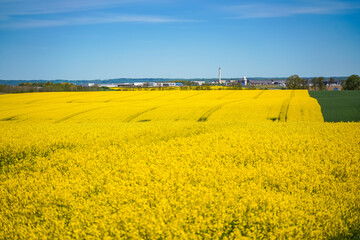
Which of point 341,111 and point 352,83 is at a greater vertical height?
point 352,83

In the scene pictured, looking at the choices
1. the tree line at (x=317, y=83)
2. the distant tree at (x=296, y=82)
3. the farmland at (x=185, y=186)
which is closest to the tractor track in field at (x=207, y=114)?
the farmland at (x=185, y=186)

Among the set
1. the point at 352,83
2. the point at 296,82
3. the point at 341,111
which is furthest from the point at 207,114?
the point at 296,82

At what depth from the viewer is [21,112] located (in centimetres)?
2953

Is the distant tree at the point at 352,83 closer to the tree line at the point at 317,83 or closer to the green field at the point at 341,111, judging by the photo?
the tree line at the point at 317,83

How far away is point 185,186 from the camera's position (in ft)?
21.7

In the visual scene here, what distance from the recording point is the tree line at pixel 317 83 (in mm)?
84562

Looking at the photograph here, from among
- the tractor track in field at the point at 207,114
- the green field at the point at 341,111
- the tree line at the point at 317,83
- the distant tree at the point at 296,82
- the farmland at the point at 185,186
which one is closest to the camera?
the farmland at the point at 185,186

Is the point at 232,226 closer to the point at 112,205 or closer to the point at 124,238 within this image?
the point at 124,238

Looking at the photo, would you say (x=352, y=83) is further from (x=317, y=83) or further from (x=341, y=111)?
(x=341, y=111)

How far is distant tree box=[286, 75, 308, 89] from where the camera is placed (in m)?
95.6

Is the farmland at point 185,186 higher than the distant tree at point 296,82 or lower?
lower

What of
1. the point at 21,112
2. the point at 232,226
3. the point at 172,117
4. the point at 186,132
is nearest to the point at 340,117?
the point at 172,117

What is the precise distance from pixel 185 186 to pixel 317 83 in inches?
4636

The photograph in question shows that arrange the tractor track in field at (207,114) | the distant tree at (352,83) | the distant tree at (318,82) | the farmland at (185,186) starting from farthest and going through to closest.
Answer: the distant tree at (318,82) → the distant tree at (352,83) → the tractor track in field at (207,114) → the farmland at (185,186)
